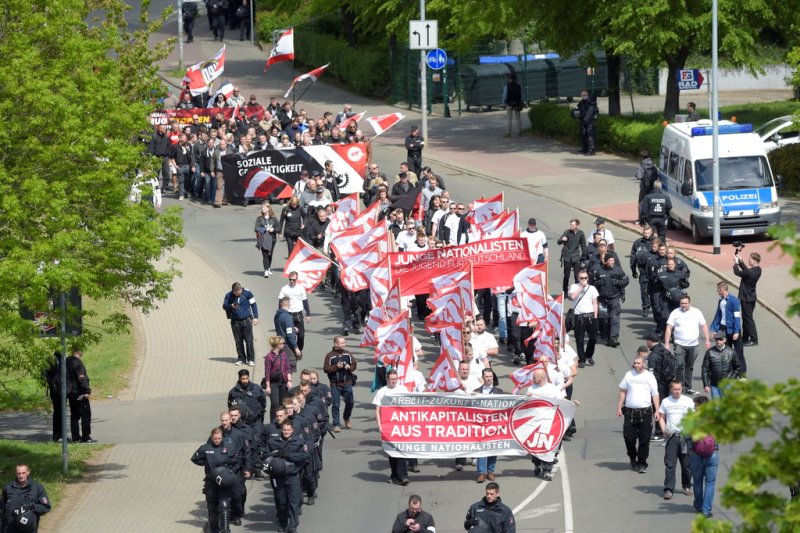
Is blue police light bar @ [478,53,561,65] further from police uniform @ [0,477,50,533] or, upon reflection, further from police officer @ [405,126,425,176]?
police uniform @ [0,477,50,533]

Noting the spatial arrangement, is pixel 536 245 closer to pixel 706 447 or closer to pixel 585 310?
pixel 585 310

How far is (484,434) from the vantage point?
59.9 ft

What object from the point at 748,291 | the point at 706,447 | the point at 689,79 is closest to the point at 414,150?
the point at 689,79

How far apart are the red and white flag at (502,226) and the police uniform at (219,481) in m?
9.44

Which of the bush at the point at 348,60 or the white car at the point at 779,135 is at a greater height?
the bush at the point at 348,60

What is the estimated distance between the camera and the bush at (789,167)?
3578 centimetres

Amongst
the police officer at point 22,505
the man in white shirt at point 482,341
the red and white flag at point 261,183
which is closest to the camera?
the police officer at point 22,505

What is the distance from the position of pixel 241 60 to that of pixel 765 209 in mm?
36055

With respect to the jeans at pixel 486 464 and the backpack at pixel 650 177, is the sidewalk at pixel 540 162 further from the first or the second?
the jeans at pixel 486 464

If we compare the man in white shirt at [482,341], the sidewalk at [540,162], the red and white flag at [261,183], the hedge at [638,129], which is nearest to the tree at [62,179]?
the man in white shirt at [482,341]

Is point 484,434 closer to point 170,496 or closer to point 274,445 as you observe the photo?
point 274,445

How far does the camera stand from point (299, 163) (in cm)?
3666

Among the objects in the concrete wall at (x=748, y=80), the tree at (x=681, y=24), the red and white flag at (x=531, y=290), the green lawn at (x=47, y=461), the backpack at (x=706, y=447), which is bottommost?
the green lawn at (x=47, y=461)

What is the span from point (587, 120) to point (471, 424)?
24768 millimetres
